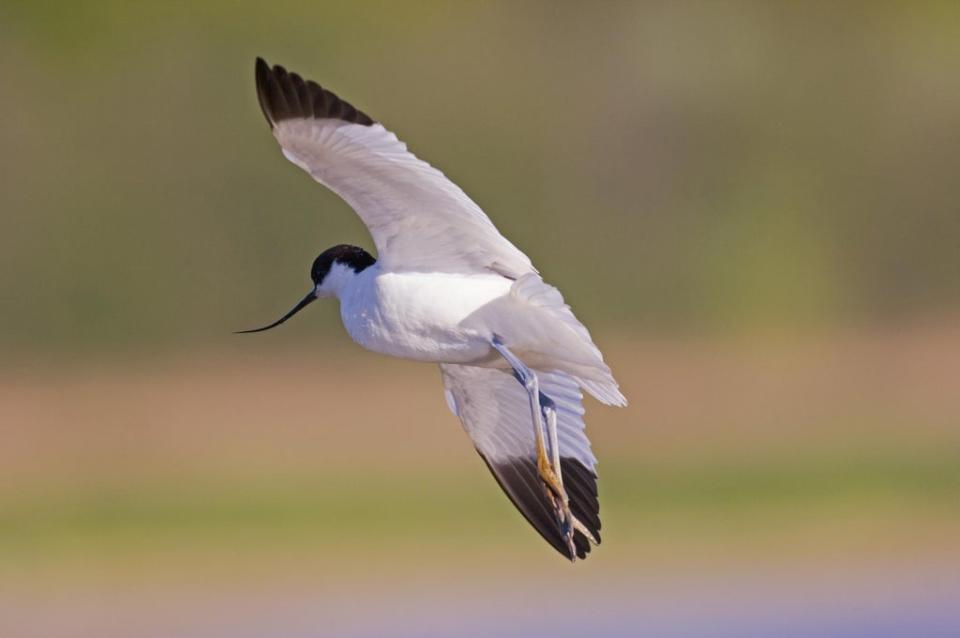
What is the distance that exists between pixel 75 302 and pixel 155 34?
301 cm

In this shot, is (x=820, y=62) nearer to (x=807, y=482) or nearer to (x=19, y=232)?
(x=807, y=482)

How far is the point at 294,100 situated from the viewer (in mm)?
6434

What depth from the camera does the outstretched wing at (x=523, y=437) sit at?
764 centimetres

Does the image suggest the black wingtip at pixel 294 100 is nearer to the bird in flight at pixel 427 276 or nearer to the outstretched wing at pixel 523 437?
the bird in flight at pixel 427 276

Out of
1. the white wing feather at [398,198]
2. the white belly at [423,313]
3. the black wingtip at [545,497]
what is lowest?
the black wingtip at [545,497]

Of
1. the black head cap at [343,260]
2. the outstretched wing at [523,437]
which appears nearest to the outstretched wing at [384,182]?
the black head cap at [343,260]

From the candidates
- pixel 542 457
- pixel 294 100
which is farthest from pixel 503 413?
pixel 294 100

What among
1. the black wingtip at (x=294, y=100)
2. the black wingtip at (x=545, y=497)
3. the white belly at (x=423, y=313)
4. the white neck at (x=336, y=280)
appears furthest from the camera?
the black wingtip at (x=545, y=497)

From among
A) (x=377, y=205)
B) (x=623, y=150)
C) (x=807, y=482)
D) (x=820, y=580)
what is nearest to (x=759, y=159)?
(x=623, y=150)

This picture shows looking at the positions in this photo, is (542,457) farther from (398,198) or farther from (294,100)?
(294,100)

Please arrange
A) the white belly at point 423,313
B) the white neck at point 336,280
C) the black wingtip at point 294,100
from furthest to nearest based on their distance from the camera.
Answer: the white neck at point 336,280 < the white belly at point 423,313 < the black wingtip at point 294,100

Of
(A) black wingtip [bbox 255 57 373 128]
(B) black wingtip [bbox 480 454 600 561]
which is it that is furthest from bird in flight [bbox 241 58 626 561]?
(B) black wingtip [bbox 480 454 600 561]

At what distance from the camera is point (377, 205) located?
265 inches

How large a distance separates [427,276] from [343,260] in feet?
1.49
